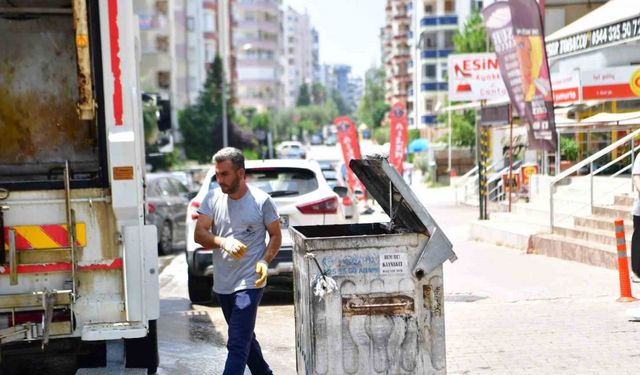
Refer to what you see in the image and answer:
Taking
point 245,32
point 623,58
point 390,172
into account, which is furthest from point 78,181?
point 245,32

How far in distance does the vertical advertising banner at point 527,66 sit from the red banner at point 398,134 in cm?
1004

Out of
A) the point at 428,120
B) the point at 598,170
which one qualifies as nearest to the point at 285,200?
the point at 598,170

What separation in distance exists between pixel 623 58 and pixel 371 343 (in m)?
18.1

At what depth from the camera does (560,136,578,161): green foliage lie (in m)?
21.8

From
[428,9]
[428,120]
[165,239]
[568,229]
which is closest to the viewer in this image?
[568,229]

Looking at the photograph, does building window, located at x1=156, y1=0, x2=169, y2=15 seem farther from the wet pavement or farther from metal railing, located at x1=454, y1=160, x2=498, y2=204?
the wet pavement

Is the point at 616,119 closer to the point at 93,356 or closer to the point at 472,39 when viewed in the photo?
the point at 93,356

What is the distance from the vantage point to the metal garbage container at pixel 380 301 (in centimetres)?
569

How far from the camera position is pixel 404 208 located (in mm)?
6273

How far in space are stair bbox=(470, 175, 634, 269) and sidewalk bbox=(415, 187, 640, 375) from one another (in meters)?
0.25

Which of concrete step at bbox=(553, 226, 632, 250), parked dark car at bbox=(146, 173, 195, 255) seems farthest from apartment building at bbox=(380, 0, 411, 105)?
concrete step at bbox=(553, 226, 632, 250)

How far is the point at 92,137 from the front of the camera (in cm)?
816

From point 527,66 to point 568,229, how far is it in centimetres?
430

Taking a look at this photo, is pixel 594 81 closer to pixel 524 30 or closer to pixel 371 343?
pixel 524 30
